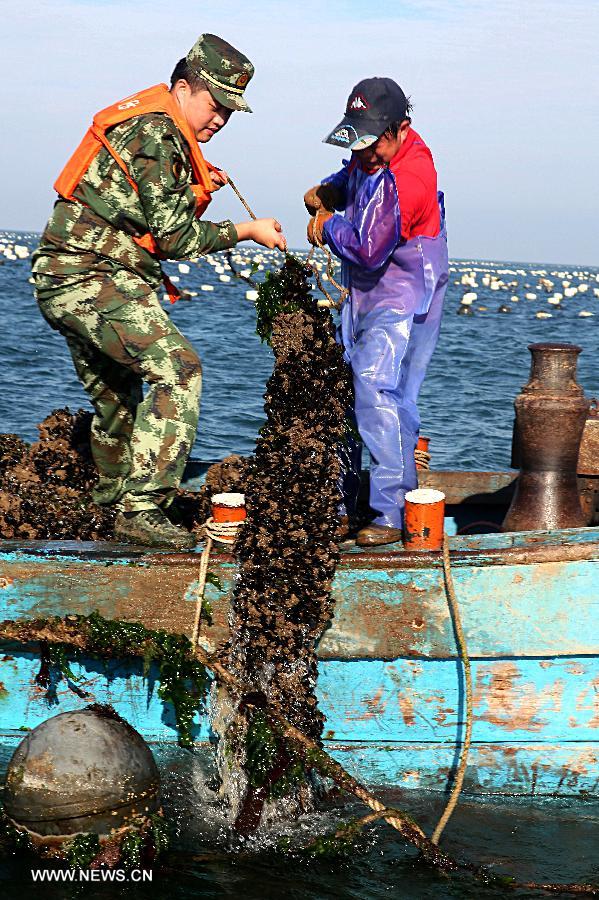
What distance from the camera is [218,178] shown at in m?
5.24

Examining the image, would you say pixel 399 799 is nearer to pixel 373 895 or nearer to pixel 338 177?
pixel 373 895

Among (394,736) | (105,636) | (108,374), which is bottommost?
(394,736)

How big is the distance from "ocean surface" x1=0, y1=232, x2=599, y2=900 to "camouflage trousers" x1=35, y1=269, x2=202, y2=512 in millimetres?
1386

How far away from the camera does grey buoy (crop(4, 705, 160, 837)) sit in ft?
13.6

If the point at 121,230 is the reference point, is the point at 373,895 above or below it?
below

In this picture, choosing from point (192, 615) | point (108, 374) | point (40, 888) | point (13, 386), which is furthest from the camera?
point (13, 386)

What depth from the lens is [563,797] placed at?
4.75 metres

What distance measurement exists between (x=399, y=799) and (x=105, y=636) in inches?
57.8

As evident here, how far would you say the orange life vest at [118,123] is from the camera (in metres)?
4.82

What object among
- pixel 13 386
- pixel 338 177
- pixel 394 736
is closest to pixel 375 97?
pixel 338 177

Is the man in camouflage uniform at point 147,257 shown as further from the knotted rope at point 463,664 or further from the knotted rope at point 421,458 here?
the knotted rope at point 421,458

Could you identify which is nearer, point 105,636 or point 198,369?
point 105,636

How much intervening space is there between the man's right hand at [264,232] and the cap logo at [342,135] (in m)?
0.49

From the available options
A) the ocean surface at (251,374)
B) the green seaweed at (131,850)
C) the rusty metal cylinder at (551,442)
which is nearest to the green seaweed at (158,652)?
the green seaweed at (131,850)
